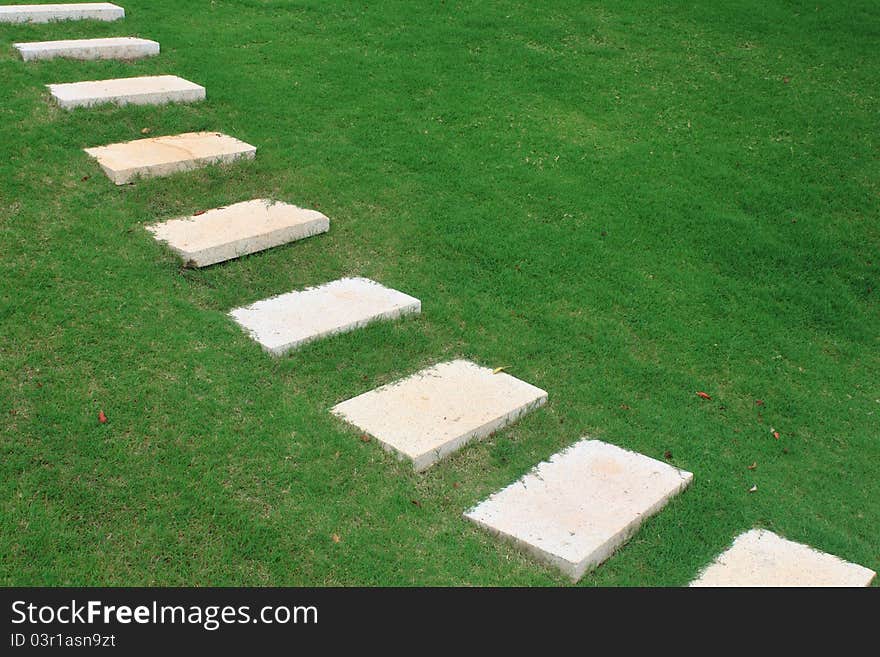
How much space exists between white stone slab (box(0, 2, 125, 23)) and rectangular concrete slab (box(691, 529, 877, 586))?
7042 millimetres

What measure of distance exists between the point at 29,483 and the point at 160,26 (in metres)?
5.83

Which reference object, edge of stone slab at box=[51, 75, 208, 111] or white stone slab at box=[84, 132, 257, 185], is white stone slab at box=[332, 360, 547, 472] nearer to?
white stone slab at box=[84, 132, 257, 185]

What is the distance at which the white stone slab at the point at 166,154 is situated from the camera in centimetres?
552

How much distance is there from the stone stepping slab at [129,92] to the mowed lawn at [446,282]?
116mm

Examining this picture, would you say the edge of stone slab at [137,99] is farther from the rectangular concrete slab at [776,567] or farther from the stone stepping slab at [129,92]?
the rectangular concrete slab at [776,567]

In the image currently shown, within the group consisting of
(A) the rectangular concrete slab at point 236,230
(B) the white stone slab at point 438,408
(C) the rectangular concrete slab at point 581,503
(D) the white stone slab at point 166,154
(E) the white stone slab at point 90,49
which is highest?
(E) the white stone slab at point 90,49

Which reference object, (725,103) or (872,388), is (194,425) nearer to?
(872,388)

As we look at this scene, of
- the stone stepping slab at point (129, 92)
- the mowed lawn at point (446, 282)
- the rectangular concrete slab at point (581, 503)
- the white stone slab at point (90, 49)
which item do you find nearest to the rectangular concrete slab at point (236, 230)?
the mowed lawn at point (446, 282)

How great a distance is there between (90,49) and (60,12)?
1.03 meters

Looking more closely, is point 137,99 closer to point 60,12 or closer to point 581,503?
point 60,12

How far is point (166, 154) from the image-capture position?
581 cm

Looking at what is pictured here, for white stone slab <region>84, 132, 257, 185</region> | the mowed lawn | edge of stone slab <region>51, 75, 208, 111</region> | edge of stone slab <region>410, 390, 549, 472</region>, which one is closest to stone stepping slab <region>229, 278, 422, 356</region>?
the mowed lawn

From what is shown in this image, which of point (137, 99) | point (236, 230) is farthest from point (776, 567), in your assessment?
point (137, 99)
